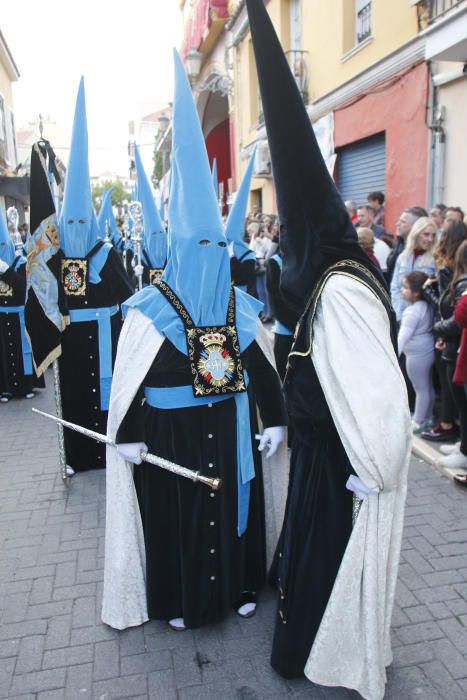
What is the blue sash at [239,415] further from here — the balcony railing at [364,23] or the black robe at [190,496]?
the balcony railing at [364,23]

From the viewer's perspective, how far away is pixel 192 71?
23203 millimetres

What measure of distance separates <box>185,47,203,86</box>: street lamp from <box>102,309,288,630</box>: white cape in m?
22.6

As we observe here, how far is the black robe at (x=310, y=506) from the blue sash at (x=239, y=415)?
0.42 metres

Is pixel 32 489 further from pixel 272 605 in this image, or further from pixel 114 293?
pixel 272 605

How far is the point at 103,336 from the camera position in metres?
4.82

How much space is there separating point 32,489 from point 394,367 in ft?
11.9

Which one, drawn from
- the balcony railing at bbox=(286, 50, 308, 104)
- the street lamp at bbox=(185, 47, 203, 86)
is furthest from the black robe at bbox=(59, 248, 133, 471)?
the street lamp at bbox=(185, 47, 203, 86)

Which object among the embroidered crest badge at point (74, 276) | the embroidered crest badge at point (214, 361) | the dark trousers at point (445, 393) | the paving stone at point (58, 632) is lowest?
the paving stone at point (58, 632)

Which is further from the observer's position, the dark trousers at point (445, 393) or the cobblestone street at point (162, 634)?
the dark trousers at point (445, 393)

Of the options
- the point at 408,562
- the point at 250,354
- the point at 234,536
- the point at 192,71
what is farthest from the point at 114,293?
the point at 192,71

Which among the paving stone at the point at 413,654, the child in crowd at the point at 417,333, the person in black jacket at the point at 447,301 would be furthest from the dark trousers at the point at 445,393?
the paving stone at the point at 413,654

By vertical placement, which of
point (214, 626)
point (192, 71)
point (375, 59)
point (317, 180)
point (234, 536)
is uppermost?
point (192, 71)

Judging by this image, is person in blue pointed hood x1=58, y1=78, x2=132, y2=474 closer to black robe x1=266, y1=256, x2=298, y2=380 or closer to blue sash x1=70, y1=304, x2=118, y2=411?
blue sash x1=70, y1=304, x2=118, y2=411

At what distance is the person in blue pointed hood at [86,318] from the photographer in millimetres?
4660
